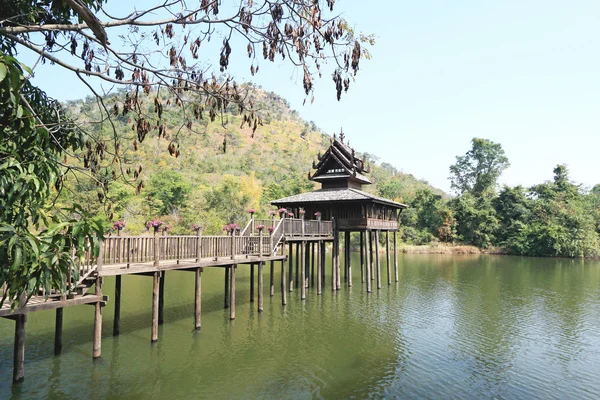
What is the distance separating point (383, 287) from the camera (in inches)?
1112

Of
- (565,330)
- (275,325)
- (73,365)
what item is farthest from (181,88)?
(565,330)

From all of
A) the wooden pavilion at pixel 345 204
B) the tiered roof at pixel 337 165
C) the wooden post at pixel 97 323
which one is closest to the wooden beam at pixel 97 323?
A: the wooden post at pixel 97 323

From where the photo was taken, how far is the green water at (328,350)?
10984 millimetres

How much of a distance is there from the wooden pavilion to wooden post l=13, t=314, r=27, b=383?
15.7 meters

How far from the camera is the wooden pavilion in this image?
85.8 feet

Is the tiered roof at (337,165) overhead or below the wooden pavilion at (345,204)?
overhead

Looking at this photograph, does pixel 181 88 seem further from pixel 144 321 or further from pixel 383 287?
pixel 383 287

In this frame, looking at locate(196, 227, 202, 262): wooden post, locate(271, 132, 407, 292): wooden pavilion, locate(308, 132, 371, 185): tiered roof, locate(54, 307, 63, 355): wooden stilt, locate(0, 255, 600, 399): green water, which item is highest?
locate(308, 132, 371, 185): tiered roof

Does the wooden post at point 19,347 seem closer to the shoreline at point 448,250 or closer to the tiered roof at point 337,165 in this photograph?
the tiered roof at point 337,165

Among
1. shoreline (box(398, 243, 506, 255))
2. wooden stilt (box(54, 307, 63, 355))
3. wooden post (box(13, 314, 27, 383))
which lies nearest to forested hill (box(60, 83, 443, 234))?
wooden post (box(13, 314, 27, 383))

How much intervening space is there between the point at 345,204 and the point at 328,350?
1402 centimetres

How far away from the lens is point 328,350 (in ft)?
46.8

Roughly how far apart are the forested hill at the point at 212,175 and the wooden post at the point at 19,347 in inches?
132

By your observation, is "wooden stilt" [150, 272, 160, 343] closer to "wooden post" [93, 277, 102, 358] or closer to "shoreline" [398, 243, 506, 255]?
"wooden post" [93, 277, 102, 358]
